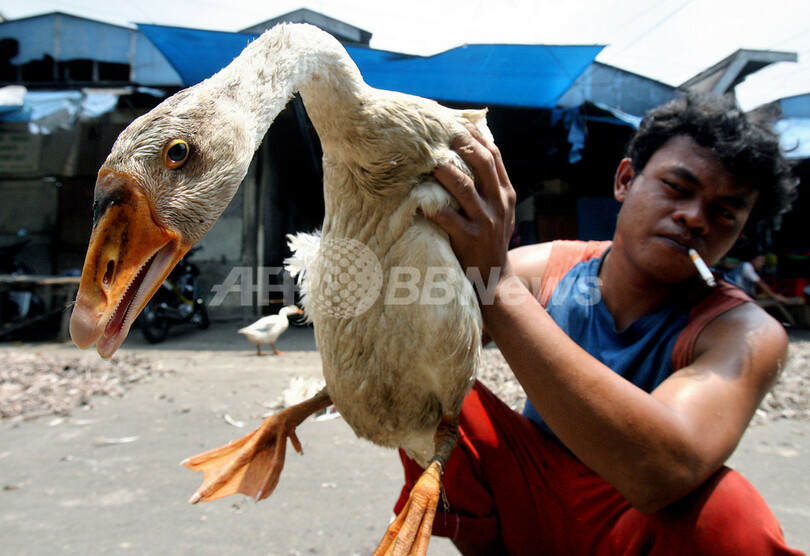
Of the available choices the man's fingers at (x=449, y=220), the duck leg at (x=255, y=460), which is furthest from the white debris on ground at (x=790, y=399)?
the duck leg at (x=255, y=460)

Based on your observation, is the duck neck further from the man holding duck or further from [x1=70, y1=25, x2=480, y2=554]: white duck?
the man holding duck

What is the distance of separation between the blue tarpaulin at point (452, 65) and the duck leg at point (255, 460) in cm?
379

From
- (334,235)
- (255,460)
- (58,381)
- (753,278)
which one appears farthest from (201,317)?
(753,278)

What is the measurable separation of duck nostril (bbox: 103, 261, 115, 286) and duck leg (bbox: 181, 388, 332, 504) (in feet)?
2.30

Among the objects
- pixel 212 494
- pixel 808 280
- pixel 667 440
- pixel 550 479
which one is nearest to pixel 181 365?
pixel 212 494

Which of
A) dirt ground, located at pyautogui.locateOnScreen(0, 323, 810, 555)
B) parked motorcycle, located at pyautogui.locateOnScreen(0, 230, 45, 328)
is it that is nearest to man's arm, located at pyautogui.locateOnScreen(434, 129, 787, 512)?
dirt ground, located at pyautogui.locateOnScreen(0, 323, 810, 555)

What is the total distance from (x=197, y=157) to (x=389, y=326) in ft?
1.73

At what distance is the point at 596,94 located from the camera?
8.13 m

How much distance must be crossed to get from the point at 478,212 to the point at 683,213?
23.7 inches

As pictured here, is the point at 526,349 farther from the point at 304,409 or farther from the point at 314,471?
the point at 314,471

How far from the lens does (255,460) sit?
129 centimetres

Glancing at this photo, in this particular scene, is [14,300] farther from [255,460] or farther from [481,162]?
[481,162]

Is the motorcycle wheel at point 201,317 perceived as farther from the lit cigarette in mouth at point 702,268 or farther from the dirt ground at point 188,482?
the lit cigarette in mouth at point 702,268

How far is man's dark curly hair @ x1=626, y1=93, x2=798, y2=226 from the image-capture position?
1264 millimetres
